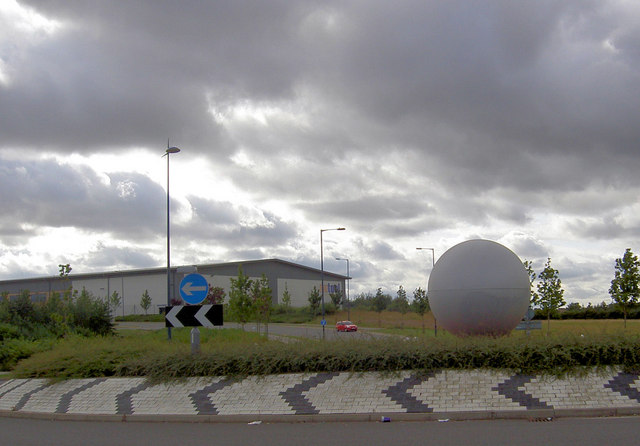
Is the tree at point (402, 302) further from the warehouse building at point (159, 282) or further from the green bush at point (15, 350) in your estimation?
the green bush at point (15, 350)

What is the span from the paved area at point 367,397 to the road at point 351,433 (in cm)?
36

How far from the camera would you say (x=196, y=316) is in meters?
13.4

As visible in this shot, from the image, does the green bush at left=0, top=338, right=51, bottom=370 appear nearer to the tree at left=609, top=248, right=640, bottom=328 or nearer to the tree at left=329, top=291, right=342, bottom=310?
the tree at left=609, top=248, right=640, bottom=328

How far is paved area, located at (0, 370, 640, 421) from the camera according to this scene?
10.6 metres

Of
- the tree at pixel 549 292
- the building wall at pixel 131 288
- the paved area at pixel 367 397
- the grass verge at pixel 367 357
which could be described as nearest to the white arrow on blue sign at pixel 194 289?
the grass verge at pixel 367 357

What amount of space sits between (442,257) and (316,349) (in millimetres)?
6181

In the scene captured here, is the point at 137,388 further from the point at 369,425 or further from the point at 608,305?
the point at 608,305

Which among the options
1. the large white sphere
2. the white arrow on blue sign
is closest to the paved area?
the white arrow on blue sign

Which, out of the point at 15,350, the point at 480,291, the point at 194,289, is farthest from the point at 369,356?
the point at 15,350

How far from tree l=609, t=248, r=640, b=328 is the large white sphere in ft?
108

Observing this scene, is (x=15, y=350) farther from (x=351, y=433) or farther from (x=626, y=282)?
(x=626, y=282)

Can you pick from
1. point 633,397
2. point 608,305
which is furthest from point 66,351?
point 608,305

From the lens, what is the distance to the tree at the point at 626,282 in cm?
4484

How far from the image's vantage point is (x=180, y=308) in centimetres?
1361
